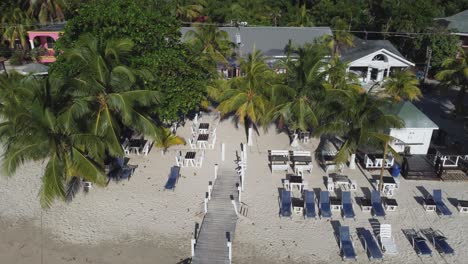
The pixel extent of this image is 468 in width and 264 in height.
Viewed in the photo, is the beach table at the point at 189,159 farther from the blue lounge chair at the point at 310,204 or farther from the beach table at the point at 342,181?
the beach table at the point at 342,181

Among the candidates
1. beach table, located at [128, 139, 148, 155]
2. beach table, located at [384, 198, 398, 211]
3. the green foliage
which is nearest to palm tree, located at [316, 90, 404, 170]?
beach table, located at [384, 198, 398, 211]

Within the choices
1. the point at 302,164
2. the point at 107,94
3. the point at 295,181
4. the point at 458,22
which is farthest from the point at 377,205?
the point at 458,22

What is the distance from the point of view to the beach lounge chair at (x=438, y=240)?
13648mm

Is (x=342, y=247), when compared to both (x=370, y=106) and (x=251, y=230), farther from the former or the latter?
(x=370, y=106)

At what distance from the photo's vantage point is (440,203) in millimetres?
16156

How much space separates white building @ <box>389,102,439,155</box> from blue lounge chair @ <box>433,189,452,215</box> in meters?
3.86

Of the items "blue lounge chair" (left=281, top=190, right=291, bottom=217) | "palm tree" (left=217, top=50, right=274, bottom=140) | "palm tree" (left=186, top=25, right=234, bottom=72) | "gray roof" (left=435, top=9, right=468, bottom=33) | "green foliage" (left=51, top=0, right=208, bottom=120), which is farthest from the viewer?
"gray roof" (left=435, top=9, right=468, bottom=33)

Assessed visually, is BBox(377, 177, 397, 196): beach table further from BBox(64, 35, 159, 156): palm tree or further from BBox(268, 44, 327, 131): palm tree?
BBox(64, 35, 159, 156): palm tree

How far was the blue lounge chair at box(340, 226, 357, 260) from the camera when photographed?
13323 millimetres

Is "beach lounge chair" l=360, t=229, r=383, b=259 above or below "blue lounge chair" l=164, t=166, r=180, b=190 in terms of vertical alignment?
below

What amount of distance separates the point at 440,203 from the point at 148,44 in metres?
14.6

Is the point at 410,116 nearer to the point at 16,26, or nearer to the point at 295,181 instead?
the point at 295,181

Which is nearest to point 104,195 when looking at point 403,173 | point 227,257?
point 227,257

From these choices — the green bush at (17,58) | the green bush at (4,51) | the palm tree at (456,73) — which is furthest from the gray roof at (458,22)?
the green bush at (4,51)
